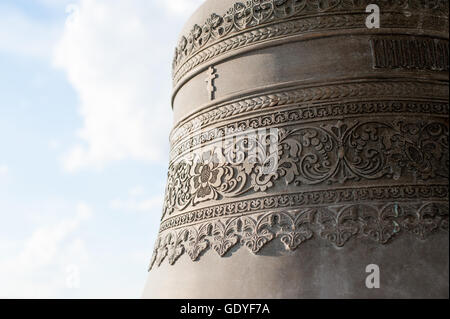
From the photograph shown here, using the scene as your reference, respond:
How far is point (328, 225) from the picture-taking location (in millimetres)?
3008

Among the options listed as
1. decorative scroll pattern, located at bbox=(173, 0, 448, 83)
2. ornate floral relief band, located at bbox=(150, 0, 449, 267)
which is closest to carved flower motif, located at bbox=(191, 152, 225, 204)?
ornate floral relief band, located at bbox=(150, 0, 449, 267)

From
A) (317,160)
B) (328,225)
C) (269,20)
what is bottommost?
(328,225)

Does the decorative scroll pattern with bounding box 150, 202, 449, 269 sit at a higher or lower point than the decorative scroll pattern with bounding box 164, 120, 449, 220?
lower

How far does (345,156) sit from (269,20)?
1238 millimetres

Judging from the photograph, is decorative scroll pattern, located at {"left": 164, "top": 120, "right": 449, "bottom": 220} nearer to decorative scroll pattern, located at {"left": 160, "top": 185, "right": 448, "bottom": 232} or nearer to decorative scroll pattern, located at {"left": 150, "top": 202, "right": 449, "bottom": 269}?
decorative scroll pattern, located at {"left": 160, "top": 185, "right": 448, "bottom": 232}

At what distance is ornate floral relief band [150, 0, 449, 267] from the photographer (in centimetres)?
303

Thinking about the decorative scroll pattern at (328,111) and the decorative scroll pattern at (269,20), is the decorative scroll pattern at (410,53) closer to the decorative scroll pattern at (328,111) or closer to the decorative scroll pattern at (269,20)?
the decorative scroll pattern at (269,20)

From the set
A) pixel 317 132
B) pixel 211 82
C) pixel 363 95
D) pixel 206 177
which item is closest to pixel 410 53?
pixel 363 95

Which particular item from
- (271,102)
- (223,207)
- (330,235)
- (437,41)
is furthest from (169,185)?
(437,41)

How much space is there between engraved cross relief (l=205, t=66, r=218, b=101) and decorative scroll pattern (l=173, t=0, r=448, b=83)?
138 millimetres

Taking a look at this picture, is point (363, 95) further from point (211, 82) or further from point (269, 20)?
point (211, 82)

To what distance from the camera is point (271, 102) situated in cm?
346

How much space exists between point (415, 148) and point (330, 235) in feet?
2.66
